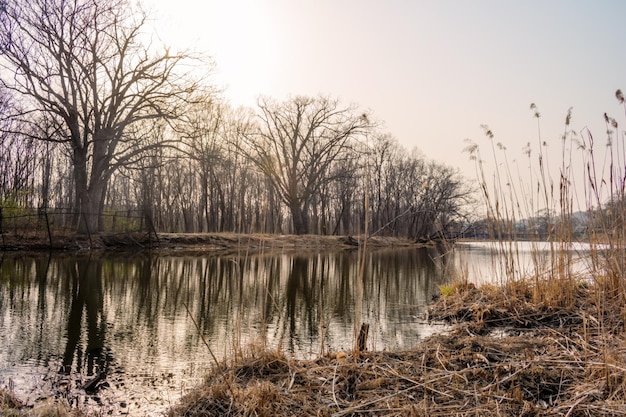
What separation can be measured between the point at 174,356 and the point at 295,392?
6.15 feet

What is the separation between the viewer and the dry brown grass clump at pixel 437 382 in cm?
274

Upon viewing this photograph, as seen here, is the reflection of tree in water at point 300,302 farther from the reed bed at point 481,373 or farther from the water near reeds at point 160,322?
the reed bed at point 481,373

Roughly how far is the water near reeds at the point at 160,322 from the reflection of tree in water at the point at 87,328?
1 cm

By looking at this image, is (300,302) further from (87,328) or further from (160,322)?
(87,328)

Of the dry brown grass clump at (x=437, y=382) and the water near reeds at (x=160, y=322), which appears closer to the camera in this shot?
the dry brown grass clump at (x=437, y=382)

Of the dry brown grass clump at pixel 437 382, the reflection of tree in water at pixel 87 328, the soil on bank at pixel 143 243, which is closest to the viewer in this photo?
the dry brown grass clump at pixel 437 382

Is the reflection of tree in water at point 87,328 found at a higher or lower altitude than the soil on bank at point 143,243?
lower

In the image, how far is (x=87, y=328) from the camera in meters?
5.73

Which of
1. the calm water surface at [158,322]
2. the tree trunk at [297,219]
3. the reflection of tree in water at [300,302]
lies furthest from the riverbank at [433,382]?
the tree trunk at [297,219]

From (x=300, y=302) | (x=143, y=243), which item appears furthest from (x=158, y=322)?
(x=143, y=243)

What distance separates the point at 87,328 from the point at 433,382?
437 centimetres

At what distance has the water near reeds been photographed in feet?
12.6

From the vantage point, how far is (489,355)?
3670 mm

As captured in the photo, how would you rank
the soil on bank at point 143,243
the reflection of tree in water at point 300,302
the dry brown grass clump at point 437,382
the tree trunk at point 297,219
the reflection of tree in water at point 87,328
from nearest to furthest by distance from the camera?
the dry brown grass clump at point 437,382
the reflection of tree in water at point 87,328
the reflection of tree in water at point 300,302
the soil on bank at point 143,243
the tree trunk at point 297,219
